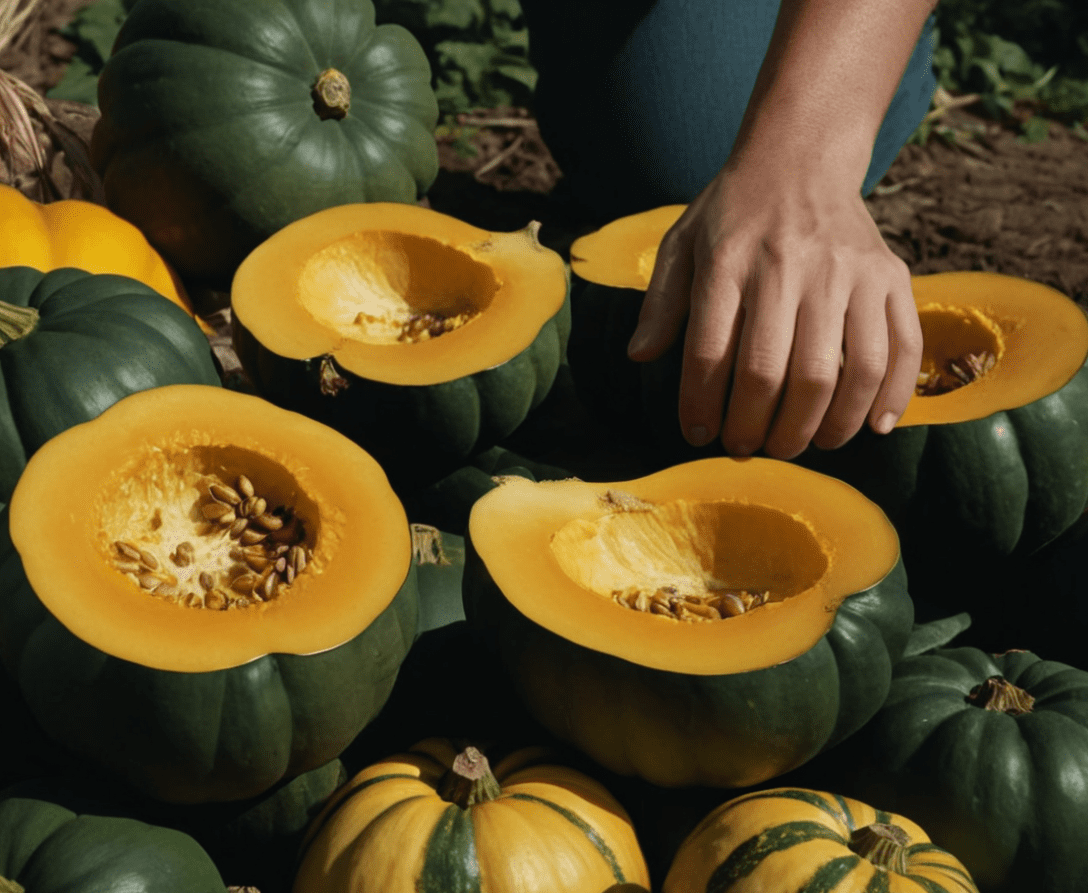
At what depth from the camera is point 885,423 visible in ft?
5.98

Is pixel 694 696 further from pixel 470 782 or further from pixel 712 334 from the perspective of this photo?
pixel 712 334

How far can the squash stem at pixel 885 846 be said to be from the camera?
4.42ft

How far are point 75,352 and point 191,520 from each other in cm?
39

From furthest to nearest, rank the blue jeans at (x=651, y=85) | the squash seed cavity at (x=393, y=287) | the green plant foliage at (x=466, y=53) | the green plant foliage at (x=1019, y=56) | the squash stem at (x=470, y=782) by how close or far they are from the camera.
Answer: the green plant foliage at (x=1019, y=56) < the green plant foliage at (x=466, y=53) < the blue jeans at (x=651, y=85) < the squash seed cavity at (x=393, y=287) < the squash stem at (x=470, y=782)

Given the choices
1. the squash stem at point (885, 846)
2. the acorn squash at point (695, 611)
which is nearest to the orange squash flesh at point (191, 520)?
the acorn squash at point (695, 611)

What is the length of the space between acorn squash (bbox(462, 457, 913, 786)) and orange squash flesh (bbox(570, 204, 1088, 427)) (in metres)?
0.36

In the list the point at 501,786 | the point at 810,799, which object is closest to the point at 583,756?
the point at 501,786

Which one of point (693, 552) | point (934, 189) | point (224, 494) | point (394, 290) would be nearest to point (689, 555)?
point (693, 552)

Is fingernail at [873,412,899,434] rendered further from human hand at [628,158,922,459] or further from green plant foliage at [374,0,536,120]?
green plant foliage at [374,0,536,120]

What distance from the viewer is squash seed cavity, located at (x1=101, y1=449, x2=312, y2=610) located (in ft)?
5.15

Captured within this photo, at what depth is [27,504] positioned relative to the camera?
4.80ft

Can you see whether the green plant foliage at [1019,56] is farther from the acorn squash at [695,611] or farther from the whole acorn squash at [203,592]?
the whole acorn squash at [203,592]

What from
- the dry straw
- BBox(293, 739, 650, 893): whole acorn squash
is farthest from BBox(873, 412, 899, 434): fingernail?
the dry straw

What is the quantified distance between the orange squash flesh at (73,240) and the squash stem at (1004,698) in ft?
6.00
